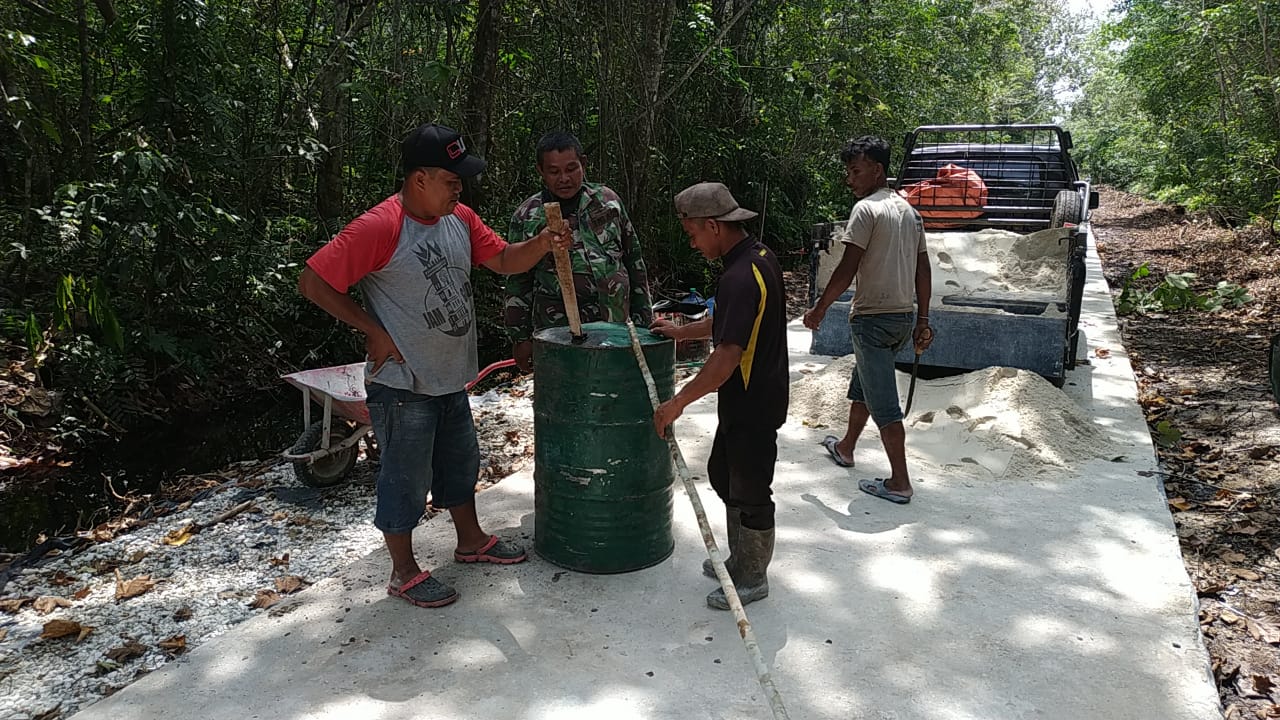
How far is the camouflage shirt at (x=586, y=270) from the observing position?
4.38 metres

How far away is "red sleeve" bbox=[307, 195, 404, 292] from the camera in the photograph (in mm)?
3141

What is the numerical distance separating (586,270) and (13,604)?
112 inches

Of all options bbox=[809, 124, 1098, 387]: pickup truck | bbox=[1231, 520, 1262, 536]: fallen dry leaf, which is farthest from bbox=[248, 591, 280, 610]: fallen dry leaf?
bbox=[809, 124, 1098, 387]: pickup truck

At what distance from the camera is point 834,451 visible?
17.5 feet

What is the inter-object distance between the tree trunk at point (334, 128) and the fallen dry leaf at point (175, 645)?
14.9 feet

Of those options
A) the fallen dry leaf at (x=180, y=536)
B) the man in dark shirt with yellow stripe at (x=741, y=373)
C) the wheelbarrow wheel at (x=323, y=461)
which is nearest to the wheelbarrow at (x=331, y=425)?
the wheelbarrow wheel at (x=323, y=461)

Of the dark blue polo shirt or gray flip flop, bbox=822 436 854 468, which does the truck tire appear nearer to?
gray flip flop, bbox=822 436 854 468

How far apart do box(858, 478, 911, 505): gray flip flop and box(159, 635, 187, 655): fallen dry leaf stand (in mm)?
3245

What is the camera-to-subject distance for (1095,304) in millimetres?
10625

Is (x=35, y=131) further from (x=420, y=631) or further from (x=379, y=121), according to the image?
(x=420, y=631)

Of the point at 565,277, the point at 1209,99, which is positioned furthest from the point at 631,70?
the point at 1209,99

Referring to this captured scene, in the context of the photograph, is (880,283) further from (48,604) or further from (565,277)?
(48,604)

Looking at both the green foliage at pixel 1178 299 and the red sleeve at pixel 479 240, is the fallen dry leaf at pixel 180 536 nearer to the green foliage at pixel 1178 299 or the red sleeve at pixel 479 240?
the red sleeve at pixel 479 240

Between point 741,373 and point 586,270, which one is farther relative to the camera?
→ point 586,270
